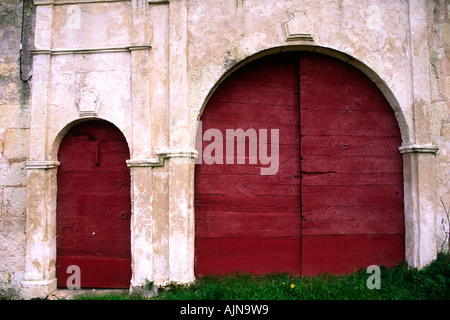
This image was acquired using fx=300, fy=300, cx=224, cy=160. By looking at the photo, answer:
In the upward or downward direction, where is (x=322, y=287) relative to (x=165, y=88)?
downward

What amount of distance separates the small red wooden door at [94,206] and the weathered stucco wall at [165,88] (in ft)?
0.48

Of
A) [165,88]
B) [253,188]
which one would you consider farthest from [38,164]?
[253,188]

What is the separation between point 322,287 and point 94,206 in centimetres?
291

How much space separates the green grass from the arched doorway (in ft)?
0.58

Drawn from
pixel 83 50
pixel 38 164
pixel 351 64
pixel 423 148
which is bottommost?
pixel 38 164

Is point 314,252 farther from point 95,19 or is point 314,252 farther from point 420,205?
point 95,19

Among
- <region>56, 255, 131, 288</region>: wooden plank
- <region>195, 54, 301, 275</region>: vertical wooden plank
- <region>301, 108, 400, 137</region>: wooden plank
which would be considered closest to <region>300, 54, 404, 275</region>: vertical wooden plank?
<region>301, 108, 400, 137</region>: wooden plank

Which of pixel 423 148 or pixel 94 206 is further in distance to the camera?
pixel 94 206

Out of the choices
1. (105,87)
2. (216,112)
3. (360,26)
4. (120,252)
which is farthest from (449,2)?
(120,252)

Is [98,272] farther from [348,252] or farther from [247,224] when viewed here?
[348,252]

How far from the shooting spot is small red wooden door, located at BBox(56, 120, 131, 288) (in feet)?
12.3

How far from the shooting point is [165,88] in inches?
144

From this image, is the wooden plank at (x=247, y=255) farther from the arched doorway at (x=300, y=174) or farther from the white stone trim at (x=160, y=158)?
the white stone trim at (x=160, y=158)
